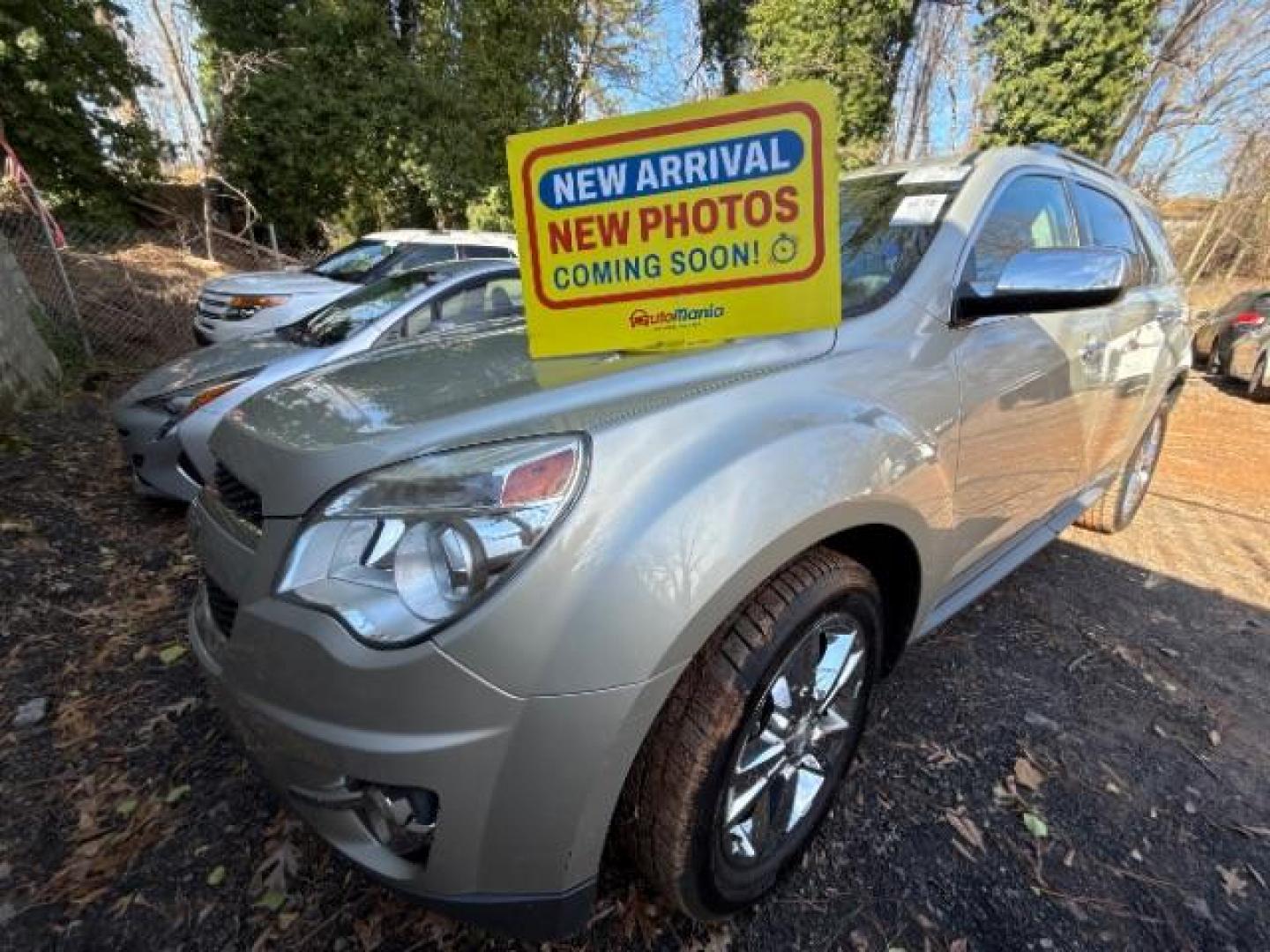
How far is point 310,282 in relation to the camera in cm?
667

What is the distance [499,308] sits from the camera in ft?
15.5

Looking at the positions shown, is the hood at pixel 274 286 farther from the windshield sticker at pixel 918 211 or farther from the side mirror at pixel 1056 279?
the side mirror at pixel 1056 279

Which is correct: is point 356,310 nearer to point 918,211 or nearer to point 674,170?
point 674,170

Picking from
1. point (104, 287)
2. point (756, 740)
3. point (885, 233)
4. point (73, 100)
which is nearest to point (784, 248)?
point (885, 233)

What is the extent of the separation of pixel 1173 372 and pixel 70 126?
14923 millimetres

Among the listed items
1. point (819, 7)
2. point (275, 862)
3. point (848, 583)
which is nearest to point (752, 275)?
point (848, 583)

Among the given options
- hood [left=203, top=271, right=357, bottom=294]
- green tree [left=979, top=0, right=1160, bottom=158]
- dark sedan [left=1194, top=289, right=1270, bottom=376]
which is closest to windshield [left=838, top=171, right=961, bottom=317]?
hood [left=203, top=271, right=357, bottom=294]

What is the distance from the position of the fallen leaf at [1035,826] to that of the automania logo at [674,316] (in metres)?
1.69

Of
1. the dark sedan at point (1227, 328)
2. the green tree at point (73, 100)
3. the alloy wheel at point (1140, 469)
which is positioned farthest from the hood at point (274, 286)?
the dark sedan at point (1227, 328)

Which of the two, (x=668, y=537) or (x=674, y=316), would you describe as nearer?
(x=668, y=537)

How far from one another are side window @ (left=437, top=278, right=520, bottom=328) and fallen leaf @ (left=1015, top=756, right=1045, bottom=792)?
3641mm

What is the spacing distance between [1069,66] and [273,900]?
735 inches

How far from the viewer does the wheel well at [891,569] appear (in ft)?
5.61

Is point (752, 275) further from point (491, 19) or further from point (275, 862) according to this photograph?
point (491, 19)
